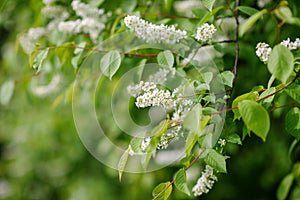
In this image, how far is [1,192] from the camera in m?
3.71

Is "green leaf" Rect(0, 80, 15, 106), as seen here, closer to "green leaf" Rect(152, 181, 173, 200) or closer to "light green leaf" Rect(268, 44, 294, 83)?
"green leaf" Rect(152, 181, 173, 200)

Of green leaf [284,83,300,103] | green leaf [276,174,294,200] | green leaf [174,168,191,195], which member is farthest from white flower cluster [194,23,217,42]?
green leaf [276,174,294,200]

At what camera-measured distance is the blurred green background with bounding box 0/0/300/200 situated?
2.64 m

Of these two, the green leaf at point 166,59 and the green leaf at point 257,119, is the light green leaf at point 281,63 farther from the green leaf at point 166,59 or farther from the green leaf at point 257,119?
the green leaf at point 166,59

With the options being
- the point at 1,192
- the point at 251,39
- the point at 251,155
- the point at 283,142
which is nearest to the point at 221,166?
the point at 251,39

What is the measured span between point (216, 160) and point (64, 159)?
8.20 ft

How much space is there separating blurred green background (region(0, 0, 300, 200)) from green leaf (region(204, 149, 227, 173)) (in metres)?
1.12

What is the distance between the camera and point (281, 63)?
2.85ft

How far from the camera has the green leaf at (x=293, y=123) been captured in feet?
3.59

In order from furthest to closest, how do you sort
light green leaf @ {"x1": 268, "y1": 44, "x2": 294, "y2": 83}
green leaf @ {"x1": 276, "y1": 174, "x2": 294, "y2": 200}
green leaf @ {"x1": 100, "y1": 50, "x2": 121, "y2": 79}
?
green leaf @ {"x1": 276, "y1": 174, "x2": 294, "y2": 200}
green leaf @ {"x1": 100, "y1": 50, "x2": 121, "y2": 79}
light green leaf @ {"x1": 268, "y1": 44, "x2": 294, "y2": 83}

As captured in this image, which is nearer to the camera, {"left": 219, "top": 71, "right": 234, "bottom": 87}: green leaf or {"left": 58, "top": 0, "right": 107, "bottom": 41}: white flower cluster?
{"left": 219, "top": 71, "right": 234, "bottom": 87}: green leaf

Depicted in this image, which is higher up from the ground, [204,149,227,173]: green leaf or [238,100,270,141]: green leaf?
[238,100,270,141]: green leaf

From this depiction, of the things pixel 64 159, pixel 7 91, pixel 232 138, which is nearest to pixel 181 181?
pixel 232 138

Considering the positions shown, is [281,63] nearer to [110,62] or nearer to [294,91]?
[294,91]
